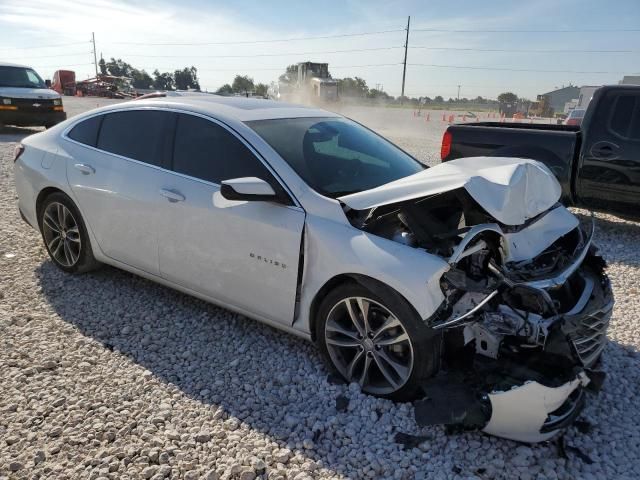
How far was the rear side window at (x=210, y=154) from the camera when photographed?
3.41 m

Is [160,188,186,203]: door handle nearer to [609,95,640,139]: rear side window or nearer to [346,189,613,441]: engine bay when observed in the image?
[346,189,613,441]: engine bay

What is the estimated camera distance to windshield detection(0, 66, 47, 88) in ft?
47.5

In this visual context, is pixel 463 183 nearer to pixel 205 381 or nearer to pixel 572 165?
pixel 205 381

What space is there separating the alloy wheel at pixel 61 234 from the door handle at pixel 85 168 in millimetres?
432

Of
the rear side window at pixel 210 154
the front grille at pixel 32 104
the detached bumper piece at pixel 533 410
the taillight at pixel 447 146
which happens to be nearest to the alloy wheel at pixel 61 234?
the rear side window at pixel 210 154

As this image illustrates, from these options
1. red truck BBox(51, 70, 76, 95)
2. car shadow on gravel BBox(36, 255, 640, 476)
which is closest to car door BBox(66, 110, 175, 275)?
car shadow on gravel BBox(36, 255, 640, 476)

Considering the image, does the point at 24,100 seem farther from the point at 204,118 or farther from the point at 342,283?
the point at 342,283

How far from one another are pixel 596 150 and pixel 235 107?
488 centimetres

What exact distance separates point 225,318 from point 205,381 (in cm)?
84

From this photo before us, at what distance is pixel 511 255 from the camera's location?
2.99 m

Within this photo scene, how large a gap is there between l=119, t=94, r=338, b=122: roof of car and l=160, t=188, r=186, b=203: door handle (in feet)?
2.07

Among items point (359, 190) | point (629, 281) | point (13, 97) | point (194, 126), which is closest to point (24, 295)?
point (194, 126)

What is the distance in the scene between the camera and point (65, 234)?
4.58 meters

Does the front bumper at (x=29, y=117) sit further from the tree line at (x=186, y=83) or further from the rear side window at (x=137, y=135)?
the tree line at (x=186, y=83)
